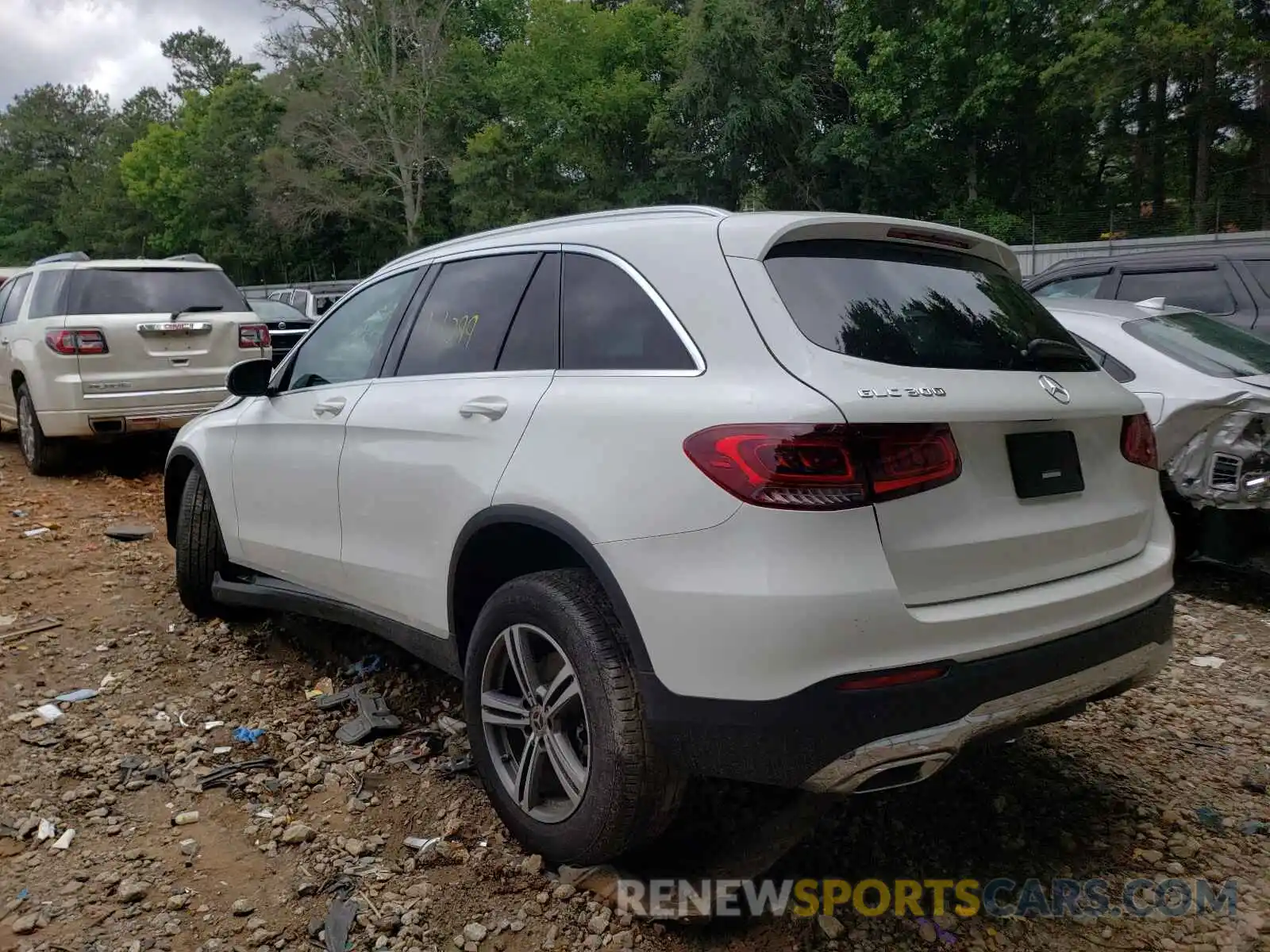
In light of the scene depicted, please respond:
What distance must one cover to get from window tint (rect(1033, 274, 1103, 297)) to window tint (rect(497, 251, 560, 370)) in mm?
5726

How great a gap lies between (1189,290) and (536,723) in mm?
6512

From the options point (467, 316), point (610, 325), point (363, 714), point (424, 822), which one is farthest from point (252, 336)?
point (610, 325)

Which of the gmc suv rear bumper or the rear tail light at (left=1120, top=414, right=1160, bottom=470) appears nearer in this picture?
the gmc suv rear bumper

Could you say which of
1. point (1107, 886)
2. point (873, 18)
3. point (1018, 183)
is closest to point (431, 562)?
point (1107, 886)

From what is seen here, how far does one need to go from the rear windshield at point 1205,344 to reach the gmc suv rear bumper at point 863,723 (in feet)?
11.0

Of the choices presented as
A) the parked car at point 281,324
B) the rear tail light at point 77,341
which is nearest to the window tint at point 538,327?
the rear tail light at point 77,341

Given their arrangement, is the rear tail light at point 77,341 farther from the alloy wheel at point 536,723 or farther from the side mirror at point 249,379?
the alloy wheel at point 536,723

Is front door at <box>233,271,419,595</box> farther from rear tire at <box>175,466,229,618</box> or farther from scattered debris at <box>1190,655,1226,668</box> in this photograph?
scattered debris at <box>1190,655,1226,668</box>

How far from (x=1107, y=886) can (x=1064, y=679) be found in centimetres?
72

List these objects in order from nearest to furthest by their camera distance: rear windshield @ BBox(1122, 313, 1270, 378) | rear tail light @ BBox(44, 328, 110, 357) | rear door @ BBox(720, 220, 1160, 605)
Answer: rear door @ BBox(720, 220, 1160, 605) → rear windshield @ BBox(1122, 313, 1270, 378) → rear tail light @ BBox(44, 328, 110, 357)

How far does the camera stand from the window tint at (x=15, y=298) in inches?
338

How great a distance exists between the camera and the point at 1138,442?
277 centimetres

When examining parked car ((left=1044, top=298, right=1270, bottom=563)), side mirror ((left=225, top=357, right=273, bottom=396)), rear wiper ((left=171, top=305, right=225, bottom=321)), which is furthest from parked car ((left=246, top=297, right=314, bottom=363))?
parked car ((left=1044, top=298, right=1270, bottom=563))

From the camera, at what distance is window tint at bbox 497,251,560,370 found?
280 cm
